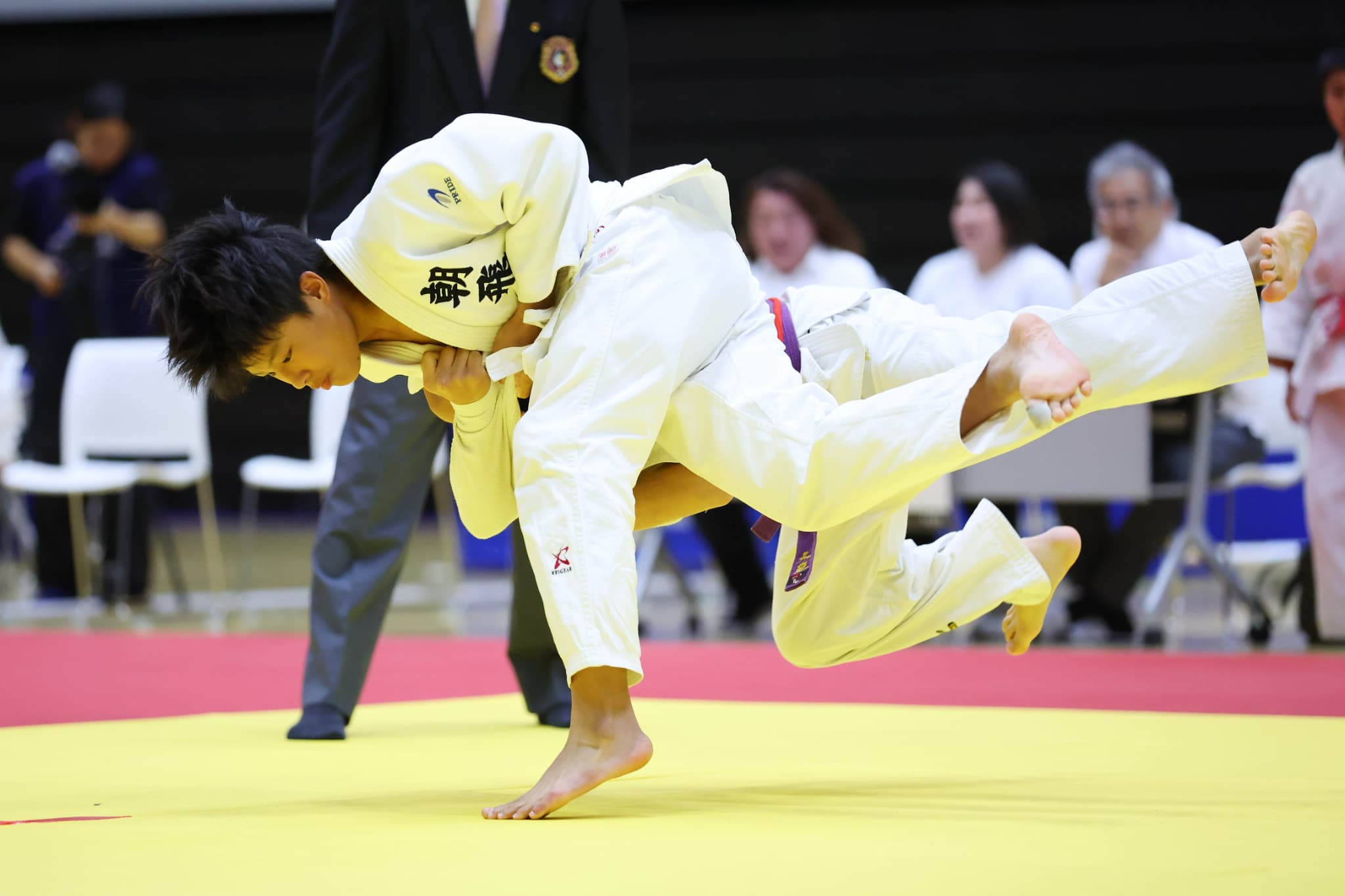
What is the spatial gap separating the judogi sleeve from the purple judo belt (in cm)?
36

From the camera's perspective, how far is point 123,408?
5781 mm

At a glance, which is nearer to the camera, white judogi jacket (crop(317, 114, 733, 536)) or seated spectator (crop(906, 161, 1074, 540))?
white judogi jacket (crop(317, 114, 733, 536))

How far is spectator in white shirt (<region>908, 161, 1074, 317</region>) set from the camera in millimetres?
5355

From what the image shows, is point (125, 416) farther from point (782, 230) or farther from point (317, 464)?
point (782, 230)

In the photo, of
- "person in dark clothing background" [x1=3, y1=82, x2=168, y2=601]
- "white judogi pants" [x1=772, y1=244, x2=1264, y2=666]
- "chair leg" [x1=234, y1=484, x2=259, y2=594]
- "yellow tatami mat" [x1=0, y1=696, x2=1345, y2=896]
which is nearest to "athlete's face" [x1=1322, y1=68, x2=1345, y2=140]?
"yellow tatami mat" [x1=0, y1=696, x2=1345, y2=896]

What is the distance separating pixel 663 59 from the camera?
10094 mm

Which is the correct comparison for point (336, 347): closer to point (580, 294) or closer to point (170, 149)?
point (580, 294)

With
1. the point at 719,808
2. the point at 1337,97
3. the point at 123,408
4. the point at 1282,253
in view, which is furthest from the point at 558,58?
the point at 123,408

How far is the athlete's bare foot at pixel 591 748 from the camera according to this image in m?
1.84

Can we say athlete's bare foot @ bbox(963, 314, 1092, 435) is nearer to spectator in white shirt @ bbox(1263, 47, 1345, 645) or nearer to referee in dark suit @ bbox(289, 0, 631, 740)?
A: referee in dark suit @ bbox(289, 0, 631, 740)

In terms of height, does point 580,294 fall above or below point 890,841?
above

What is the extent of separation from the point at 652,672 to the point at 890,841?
7.63 feet

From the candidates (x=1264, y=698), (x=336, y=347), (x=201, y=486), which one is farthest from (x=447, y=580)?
(x=336, y=347)

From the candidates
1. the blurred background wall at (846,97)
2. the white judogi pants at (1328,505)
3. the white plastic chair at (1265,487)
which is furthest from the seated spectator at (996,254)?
the blurred background wall at (846,97)
